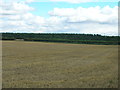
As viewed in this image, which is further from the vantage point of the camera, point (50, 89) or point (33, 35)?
point (33, 35)

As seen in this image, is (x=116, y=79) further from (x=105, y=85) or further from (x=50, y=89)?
(x=50, y=89)

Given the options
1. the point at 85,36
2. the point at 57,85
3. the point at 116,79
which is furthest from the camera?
the point at 85,36

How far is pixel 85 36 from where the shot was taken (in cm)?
11694

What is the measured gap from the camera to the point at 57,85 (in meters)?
10.5

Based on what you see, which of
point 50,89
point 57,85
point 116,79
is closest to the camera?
point 50,89

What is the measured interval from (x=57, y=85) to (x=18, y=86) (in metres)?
1.54

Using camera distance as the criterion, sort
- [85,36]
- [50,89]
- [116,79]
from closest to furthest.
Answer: [50,89]
[116,79]
[85,36]

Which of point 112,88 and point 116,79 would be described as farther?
point 116,79

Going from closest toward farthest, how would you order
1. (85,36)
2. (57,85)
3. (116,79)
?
1. (57,85)
2. (116,79)
3. (85,36)

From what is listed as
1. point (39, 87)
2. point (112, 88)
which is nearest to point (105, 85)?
point (112, 88)

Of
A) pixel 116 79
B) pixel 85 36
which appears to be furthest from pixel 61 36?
pixel 116 79

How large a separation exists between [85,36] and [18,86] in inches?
4243

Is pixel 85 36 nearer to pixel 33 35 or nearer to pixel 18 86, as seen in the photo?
pixel 33 35

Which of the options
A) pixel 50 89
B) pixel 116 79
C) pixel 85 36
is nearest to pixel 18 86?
pixel 50 89
